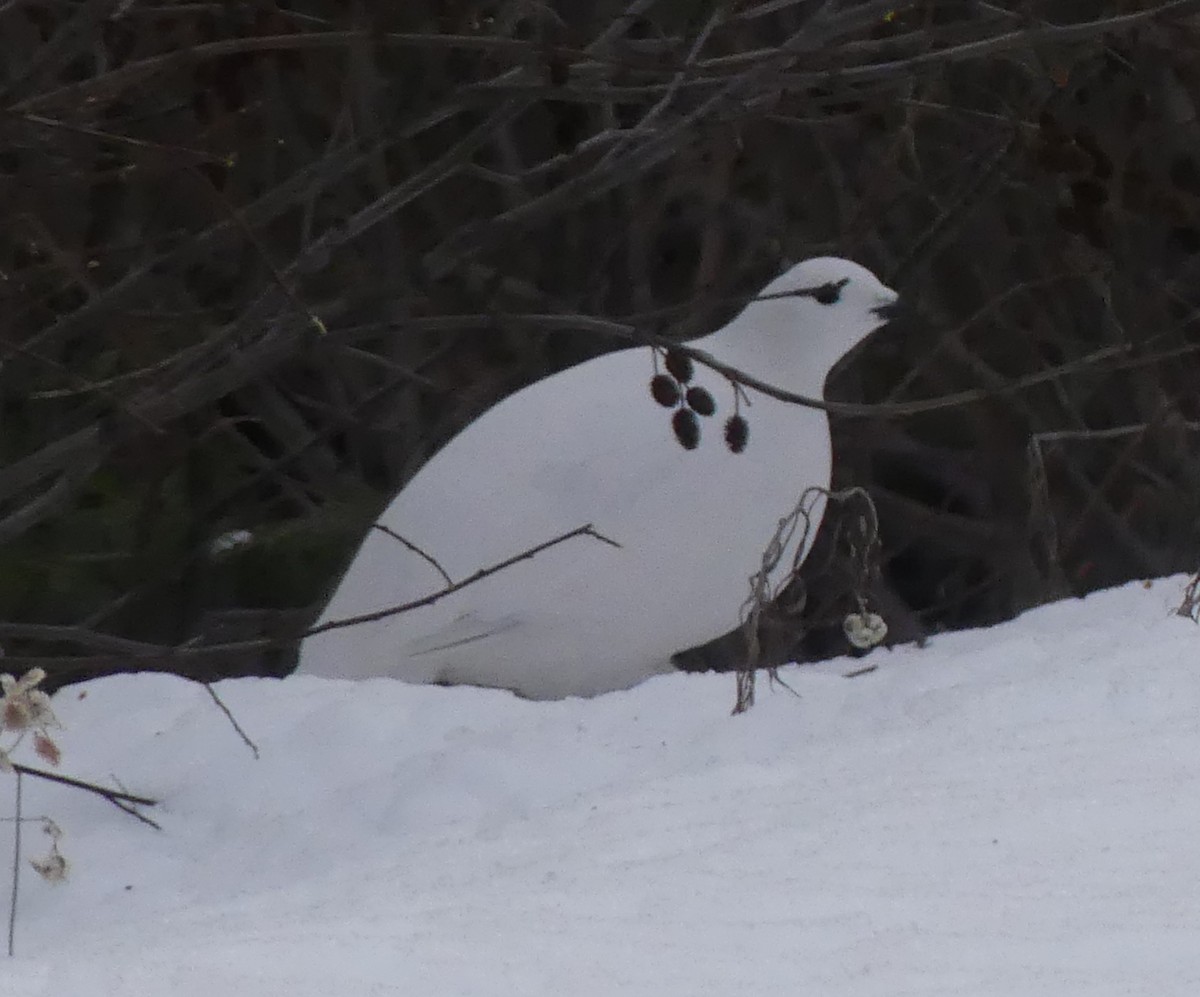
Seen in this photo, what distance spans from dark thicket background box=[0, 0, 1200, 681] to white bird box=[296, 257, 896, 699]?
0.24 m

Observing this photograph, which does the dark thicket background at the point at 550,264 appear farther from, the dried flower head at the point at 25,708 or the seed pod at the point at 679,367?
the dried flower head at the point at 25,708

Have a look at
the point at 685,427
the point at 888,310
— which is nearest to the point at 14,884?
the point at 685,427

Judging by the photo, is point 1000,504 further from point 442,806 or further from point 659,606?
point 442,806

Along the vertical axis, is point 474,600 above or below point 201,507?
below

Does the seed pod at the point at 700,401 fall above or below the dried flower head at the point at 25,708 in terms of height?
above

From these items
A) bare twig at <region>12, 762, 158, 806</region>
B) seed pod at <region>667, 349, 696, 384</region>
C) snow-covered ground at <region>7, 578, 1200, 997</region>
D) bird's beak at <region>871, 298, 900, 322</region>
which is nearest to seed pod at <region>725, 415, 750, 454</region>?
seed pod at <region>667, 349, 696, 384</region>

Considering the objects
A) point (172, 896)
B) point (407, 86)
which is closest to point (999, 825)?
point (172, 896)

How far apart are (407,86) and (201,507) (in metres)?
1.20

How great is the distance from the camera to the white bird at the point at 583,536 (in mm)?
3852

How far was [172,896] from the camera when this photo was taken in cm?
277

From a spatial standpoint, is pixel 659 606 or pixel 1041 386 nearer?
pixel 659 606

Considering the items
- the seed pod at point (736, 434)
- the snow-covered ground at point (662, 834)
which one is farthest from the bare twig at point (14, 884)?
the seed pod at point (736, 434)

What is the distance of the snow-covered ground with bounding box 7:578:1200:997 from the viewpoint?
1908 mm

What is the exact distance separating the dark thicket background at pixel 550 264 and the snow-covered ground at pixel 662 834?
53 centimetres
